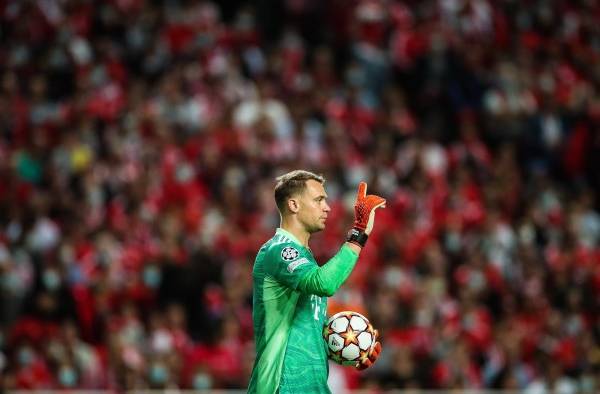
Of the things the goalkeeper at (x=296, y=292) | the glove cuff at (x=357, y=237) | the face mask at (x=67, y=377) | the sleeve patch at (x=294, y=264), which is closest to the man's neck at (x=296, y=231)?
the goalkeeper at (x=296, y=292)

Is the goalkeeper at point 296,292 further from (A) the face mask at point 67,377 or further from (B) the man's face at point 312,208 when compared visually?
(A) the face mask at point 67,377

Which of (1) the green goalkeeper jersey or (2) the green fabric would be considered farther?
(2) the green fabric

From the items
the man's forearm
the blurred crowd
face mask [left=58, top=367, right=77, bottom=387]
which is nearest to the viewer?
the man's forearm

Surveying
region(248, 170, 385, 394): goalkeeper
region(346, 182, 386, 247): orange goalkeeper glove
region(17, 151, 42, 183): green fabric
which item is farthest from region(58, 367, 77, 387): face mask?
region(346, 182, 386, 247): orange goalkeeper glove

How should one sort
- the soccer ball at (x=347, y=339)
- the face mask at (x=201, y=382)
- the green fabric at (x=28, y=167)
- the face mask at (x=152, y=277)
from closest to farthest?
the soccer ball at (x=347, y=339) < the face mask at (x=201, y=382) < the face mask at (x=152, y=277) < the green fabric at (x=28, y=167)

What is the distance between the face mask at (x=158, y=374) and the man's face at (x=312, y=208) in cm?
646

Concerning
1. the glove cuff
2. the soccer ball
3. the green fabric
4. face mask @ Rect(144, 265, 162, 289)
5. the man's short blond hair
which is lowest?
the soccer ball

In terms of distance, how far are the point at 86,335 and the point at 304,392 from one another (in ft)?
24.8

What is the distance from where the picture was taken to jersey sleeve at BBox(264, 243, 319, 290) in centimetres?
692

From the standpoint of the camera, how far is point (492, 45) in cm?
1972

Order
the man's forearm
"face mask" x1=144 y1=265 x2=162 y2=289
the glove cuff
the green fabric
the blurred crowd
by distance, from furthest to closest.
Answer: the green fabric
"face mask" x1=144 y1=265 x2=162 y2=289
the blurred crowd
the glove cuff
the man's forearm

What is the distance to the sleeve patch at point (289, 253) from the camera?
276 inches

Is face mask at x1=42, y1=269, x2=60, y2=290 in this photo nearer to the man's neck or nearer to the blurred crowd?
the blurred crowd

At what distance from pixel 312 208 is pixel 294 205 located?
11 centimetres
